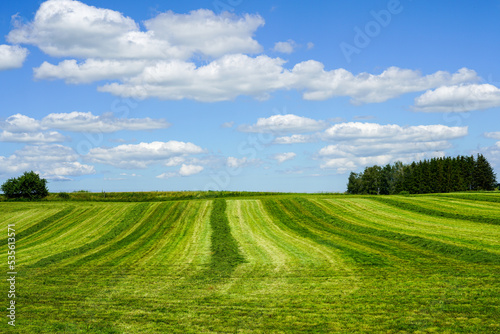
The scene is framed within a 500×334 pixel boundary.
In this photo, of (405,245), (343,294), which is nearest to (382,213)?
(405,245)

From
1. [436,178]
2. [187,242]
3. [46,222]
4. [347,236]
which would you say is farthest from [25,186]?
[436,178]

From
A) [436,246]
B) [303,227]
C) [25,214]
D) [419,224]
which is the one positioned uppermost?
[25,214]

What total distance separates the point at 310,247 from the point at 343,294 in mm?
12943

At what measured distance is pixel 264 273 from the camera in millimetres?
22062

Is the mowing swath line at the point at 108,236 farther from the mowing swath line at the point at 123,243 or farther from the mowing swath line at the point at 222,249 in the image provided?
the mowing swath line at the point at 222,249

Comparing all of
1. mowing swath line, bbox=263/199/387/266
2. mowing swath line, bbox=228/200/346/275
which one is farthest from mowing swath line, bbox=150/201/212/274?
mowing swath line, bbox=263/199/387/266

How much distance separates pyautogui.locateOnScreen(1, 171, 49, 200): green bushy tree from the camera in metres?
81.7

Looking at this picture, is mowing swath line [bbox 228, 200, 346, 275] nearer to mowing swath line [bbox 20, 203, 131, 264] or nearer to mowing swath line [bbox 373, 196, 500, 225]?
mowing swath line [bbox 20, 203, 131, 264]

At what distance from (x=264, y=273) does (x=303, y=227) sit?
20.5m

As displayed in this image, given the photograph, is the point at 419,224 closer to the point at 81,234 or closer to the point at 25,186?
the point at 81,234

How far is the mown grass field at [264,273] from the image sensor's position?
1427 cm

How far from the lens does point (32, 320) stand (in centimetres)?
1484

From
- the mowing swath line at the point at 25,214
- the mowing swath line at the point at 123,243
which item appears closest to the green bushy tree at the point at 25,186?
the mowing swath line at the point at 25,214

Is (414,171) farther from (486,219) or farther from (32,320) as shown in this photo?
(32,320)
